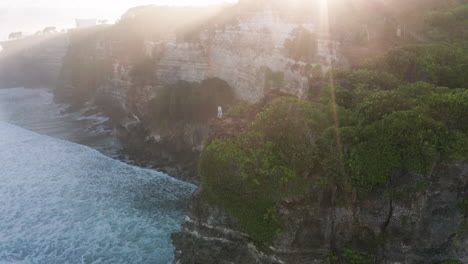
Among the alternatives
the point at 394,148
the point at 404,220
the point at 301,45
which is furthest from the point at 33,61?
the point at 404,220

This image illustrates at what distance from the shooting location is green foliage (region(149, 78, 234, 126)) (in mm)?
36938

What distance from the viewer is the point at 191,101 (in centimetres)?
3738

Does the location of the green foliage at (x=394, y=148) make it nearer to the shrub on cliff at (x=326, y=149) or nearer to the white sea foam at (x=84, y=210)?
the shrub on cliff at (x=326, y=149)

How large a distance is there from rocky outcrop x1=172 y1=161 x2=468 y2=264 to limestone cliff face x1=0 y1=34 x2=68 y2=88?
89.0 meters

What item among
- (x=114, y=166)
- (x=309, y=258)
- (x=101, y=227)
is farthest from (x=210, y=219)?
(x=114, y=166)

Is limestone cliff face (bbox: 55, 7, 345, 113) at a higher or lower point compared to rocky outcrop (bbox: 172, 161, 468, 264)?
higher

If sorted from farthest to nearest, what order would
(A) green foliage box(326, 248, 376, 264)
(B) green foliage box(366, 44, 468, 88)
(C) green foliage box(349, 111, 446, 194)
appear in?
(B) green foliage box(366, 44, 468, 88)
(A) green foliage box(326, 248, 376, 264)
(C) green foliage box(349, 111, 446, 194)

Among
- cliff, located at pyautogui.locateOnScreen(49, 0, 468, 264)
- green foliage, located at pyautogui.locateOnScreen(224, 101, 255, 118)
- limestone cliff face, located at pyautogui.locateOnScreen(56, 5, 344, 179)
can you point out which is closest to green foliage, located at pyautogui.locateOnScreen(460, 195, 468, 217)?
cliff, located at pyautogui.locateOnScreen(49, 0, 468, 264)

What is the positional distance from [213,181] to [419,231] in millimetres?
9015

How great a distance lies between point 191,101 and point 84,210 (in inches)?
683

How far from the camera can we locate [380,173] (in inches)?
468

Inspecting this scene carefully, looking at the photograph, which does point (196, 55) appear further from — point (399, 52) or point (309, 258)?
point (309, 258)

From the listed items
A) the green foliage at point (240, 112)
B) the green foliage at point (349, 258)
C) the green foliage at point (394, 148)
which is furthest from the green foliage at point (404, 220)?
the green foliage at point (240, 112)

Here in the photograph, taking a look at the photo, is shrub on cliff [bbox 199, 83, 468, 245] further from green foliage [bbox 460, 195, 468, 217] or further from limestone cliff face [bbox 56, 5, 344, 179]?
limestone cliff face [bbox 56, 5, 344, 179]
